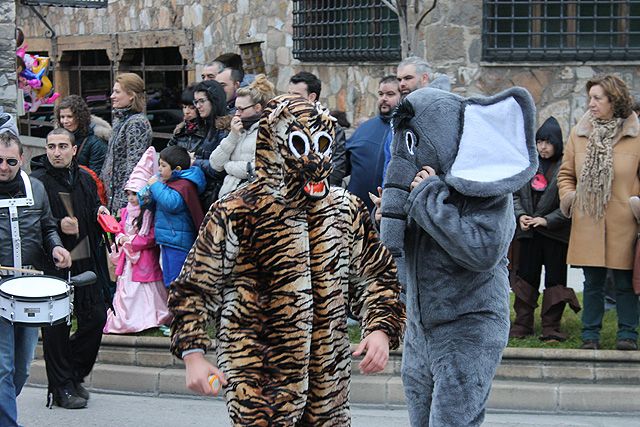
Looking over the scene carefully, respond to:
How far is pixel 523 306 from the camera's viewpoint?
28.5 ft

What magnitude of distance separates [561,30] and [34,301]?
25.3 feet

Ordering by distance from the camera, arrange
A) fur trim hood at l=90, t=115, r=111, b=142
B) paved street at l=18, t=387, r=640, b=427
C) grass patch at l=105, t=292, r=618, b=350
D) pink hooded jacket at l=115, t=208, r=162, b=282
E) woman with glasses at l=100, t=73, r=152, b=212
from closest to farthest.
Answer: paved street at l=18, t=387, r=640, b=427 < grass patch at l=105, t=292, r=618, b=350 < pink hooded jacket at l=115, t=208, r=162, b=282 < woman with glasses at l=100, t=73, r=152, b=212 < fur trim hood at l=90, t=115, r=111, b=142

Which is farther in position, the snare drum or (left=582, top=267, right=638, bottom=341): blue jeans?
(left=582, top=267, right=638, bottom=341): blue jeans

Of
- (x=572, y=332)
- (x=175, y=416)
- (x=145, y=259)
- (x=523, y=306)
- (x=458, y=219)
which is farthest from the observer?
(x=145, y=259)

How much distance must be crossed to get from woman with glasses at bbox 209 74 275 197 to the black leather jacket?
1808mm

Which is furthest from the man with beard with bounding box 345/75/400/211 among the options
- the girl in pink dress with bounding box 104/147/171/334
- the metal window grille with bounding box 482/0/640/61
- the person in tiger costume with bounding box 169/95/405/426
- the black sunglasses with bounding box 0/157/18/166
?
the metal window grille with bounding box 482/0/640/61

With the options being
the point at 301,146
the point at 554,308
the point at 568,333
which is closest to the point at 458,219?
the point at 301,146

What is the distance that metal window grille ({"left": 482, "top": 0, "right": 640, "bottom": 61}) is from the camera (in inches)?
485

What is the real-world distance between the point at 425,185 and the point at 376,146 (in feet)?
11.6

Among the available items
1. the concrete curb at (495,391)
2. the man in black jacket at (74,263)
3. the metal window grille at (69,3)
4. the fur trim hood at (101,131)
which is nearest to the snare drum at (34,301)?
the man in black jacket at (74,263)

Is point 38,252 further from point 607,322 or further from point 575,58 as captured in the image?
point 575,58

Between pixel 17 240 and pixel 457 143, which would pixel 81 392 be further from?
pixel 457 143

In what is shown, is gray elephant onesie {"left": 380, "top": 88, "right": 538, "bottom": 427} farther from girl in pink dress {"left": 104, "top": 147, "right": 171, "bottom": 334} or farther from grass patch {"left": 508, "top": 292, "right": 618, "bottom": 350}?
girl in pink dress {"left": 104, "top": 147, "right": 171, "bottom": 334}

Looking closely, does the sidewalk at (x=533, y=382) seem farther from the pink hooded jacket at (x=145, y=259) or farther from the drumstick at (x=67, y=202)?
the drumstick at (x=67, y=202)
